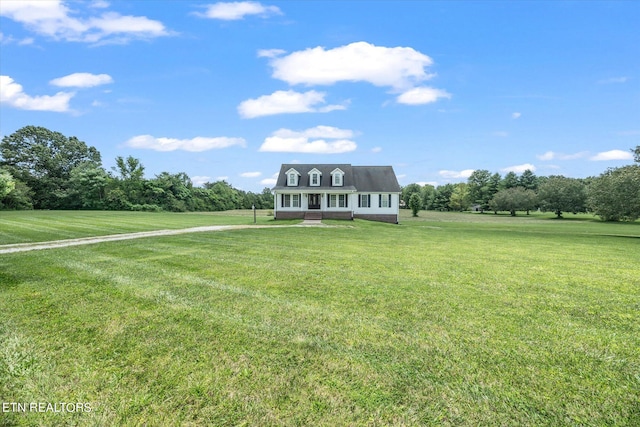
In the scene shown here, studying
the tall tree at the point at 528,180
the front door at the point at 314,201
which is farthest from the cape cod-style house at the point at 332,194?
the tall tree at the point at 528,180

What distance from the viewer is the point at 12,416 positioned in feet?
7.42

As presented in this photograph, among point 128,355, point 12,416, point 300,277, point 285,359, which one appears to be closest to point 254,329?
point 285,359

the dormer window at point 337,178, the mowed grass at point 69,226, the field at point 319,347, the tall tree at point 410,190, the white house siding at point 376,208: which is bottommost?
the field at point 319,347

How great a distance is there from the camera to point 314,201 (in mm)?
29469

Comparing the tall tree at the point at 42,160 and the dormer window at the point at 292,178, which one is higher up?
the tall tree at the point at 42,160

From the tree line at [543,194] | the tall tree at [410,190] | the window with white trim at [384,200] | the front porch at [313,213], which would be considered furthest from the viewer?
the tall tree at [410,190]

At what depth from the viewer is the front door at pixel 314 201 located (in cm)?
2942

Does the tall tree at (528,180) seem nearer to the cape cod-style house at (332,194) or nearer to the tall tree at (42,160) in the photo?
the cape cod-style house at (332,194)

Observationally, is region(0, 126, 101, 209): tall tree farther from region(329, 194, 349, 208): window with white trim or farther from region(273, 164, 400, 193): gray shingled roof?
region(329, 194, 349, 208): window with white trim

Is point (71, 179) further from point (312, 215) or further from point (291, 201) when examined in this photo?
point (312, 215)

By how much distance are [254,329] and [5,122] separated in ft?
208

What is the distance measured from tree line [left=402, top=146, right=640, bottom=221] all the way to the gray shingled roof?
605 inches

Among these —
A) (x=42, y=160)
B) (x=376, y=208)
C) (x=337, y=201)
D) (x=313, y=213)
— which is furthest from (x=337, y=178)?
(x=42, y=160)

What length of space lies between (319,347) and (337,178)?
26723 mm
